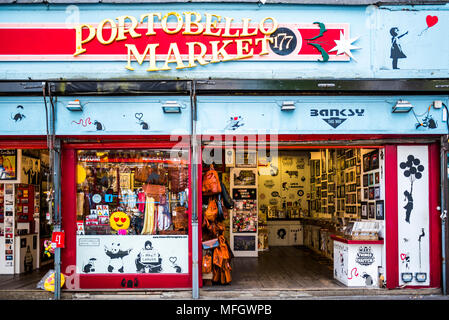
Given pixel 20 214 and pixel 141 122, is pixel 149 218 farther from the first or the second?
pixel 20 214

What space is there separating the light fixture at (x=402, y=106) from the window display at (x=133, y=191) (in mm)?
4387

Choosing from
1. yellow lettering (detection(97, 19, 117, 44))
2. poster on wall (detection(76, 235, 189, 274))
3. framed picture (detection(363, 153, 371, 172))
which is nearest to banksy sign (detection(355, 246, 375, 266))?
framed picture (detection(363, 153, 371, 172))

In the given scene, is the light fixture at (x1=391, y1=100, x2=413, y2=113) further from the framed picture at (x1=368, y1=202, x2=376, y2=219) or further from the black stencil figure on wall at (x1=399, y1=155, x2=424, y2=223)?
the framed picture at (x1=368, y1=202, x2=376, y2=219)

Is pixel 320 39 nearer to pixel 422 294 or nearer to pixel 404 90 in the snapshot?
pixel 404 90

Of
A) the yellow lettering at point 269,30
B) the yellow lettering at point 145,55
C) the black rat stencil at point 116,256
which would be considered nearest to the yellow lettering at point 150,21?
the yellow lettering at point 145,55

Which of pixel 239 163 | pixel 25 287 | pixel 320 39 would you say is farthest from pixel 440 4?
pixel 25 287

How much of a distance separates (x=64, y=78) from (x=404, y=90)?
6.87 metres

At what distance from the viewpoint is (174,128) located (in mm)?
8633

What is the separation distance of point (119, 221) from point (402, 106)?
6213mm

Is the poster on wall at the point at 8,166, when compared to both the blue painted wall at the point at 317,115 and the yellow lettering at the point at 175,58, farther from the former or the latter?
the blue painted wall at the point at 317,115

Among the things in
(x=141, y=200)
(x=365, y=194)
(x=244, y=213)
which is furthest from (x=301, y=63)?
(x=244, y=213)

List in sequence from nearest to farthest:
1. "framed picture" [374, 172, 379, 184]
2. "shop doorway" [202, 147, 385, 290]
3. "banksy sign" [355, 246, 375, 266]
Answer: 1. "banksy sign" [355, 246, 375, 266]
2. "shop doorway" [202, 147, 385, 290]
3. "framed picture" [374, 172, 379, 184]

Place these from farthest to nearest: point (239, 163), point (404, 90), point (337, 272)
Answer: point (239, 163), point (337, 272), point (404, 90)

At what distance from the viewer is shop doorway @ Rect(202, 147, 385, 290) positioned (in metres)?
9.06
